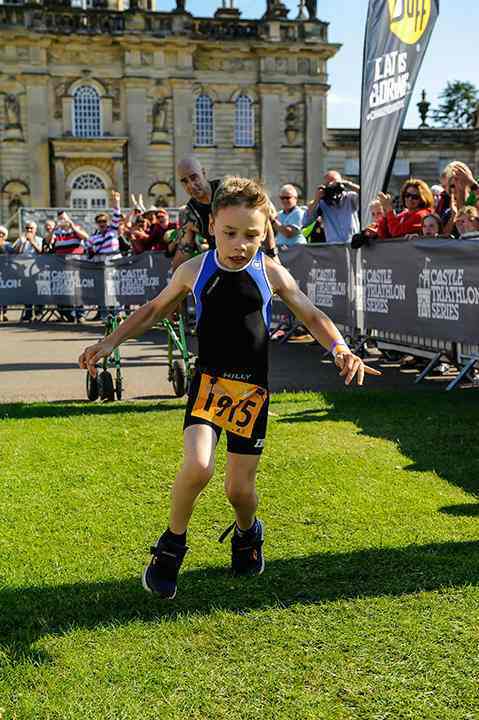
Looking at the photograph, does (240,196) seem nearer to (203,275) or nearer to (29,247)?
(203,275)

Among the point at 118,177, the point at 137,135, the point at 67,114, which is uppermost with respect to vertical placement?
the point at 67,114

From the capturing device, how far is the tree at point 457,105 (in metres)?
85.1

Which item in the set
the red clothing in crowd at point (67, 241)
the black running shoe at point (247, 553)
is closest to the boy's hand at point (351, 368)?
the black running shoe at point (247, 553)

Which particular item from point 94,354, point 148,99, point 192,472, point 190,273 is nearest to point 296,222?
point 190,273

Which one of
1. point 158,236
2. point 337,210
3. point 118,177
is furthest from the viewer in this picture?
point 118,177

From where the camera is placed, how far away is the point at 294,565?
14.8 ft

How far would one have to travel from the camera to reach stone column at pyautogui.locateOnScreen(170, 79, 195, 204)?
182 ft

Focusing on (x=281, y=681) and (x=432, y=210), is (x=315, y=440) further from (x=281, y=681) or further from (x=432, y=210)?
(x=432, y=210)

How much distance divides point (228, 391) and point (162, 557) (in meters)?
0.79

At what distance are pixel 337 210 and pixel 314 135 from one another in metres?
43.6

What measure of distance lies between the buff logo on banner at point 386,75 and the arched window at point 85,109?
149 feet

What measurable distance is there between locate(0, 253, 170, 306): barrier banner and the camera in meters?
5.57

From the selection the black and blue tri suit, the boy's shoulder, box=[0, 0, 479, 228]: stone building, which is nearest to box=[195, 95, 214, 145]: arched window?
box=[0, 0, 479, 228]: stone building

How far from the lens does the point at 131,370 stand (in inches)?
476
